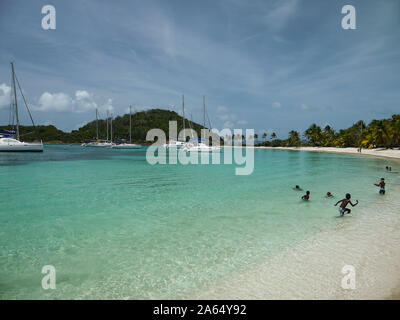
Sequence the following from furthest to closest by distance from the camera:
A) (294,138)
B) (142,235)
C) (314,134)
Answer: (294,138), (314,134), (142,235)

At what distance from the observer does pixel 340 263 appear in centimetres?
724

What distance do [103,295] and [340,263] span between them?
684 centimetres

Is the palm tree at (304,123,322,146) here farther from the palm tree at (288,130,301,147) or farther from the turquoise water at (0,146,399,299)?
the turquoise water at (0,146,399,299)

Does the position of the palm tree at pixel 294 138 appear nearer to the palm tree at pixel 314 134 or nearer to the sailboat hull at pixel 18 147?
the palm tree at pixel 314 134

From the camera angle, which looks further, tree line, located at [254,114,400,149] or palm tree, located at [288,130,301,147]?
palm tree, located at [288,130,301,147]

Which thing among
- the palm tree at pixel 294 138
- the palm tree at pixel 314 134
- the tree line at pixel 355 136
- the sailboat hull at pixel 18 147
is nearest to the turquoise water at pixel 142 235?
the sailboat hull at pixel 18 147

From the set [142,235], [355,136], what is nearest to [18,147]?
[142,235]

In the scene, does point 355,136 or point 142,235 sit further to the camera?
point 355,136

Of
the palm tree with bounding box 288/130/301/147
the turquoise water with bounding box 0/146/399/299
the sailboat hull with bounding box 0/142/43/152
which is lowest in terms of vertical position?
the turquoise water with bounding box 0/146/399/299

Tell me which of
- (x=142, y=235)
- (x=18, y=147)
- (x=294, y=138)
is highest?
(x=294, y=138)

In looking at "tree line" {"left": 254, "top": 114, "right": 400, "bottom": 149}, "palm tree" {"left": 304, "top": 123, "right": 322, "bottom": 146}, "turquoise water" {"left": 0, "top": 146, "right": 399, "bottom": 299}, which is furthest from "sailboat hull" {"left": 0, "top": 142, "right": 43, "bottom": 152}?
"palm tree" {"left": 304, "top": 123, "right": 322, "bottom": 146}

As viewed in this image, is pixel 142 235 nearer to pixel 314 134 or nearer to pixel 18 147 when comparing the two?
pixel 18 147

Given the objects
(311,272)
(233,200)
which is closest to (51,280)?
(311,272)
